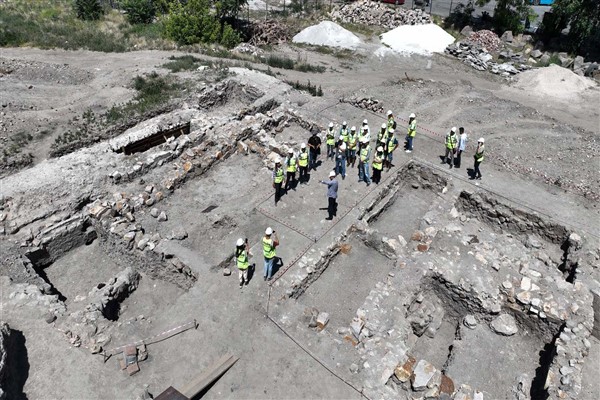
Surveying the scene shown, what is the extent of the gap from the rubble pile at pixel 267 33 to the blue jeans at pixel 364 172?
2058 centimetres

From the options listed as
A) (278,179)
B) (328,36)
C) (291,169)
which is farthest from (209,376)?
(328,36)

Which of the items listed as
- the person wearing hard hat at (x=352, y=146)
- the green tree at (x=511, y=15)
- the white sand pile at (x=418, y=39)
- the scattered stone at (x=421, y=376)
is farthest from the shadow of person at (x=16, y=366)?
the green tree at (x=511, y=15)

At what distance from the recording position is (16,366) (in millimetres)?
9664

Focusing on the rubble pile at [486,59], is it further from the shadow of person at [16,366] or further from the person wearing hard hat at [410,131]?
the shadow of person at [16,366]

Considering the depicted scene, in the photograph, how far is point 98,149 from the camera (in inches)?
656

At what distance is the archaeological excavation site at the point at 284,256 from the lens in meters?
9.80

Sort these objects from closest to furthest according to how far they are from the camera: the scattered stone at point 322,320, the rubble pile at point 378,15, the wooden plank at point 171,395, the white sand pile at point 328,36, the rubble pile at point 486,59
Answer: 1. the wooden plank at point 171,395
2. the scattered stone at point 322,320
3. the rubble pile at point 486,59
4. the white sand pile at point 328,36
5. the rubble pile at point 378,15

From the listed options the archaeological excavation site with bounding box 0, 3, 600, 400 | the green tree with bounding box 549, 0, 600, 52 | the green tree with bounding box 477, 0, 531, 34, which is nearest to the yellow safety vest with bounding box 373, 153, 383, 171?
the archaeological excavation site with bounding box 0, 3, 600, 400

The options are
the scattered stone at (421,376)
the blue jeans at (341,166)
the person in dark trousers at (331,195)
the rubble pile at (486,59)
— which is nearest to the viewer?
the scattered stone at (421,376)

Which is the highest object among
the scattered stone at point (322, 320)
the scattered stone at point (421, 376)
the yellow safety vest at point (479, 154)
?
the yellow safety vest at point (479, 154)

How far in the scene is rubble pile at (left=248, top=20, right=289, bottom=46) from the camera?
109 ft

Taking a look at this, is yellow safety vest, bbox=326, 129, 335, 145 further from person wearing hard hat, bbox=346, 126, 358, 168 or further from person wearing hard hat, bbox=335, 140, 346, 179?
person wearing hard hat, bbox=346, 126, 358, 168

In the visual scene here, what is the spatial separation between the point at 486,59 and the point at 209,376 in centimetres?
2891

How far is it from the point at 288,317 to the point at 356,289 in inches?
105
